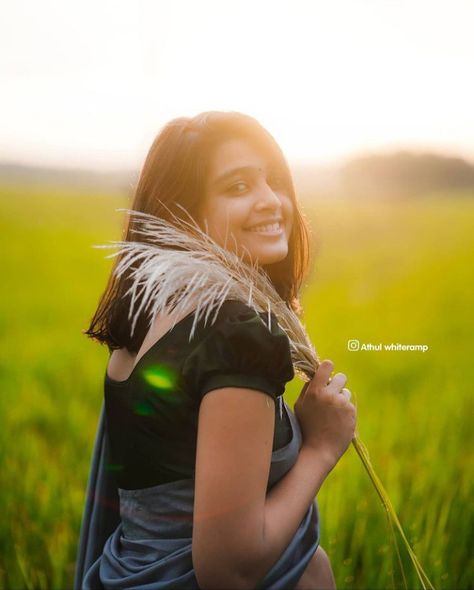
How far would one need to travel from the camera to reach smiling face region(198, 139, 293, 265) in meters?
1.39

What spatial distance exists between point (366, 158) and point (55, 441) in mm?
1275

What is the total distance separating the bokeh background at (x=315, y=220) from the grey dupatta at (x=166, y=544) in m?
0.46

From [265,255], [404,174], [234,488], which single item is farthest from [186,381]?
[404,174]

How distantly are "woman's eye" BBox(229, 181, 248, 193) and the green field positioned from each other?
0.43 meters

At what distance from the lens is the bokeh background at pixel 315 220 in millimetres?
1797

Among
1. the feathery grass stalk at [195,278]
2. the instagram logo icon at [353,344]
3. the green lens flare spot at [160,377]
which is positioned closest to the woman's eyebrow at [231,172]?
the feathery grass stalk at [195,278]

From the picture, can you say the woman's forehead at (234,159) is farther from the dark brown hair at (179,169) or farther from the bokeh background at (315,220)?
the bokeh background at (315,220)

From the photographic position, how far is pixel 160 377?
48.2 inches

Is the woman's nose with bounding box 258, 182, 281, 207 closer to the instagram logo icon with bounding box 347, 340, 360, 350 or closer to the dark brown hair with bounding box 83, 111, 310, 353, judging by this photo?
the dark brown hair with bounding box 83, 111, 310, 353

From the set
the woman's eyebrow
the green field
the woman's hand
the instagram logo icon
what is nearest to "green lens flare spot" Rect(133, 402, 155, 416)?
the woman's hand

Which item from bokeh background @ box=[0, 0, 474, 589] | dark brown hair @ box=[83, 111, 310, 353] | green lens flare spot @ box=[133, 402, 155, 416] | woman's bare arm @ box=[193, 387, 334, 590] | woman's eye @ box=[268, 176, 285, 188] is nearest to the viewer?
woman's bare arm @ box=[193, 387, 334, 590]

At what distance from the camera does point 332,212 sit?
1829 millimetres

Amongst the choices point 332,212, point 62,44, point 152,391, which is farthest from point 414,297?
point 62,44

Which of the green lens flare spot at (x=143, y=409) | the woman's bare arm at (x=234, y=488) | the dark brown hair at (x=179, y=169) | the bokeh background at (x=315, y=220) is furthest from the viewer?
the bokeh background at (x=315, y=220)
